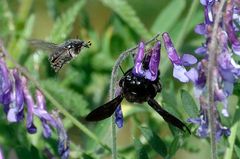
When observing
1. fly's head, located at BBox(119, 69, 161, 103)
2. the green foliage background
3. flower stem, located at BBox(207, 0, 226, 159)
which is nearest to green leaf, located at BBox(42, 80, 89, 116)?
the green foliage background

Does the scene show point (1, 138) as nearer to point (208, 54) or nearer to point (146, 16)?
point (208, 54)

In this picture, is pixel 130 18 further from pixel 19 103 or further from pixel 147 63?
pixel 147 63

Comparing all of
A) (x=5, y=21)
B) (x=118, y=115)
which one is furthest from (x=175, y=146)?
(x=5, y=21)

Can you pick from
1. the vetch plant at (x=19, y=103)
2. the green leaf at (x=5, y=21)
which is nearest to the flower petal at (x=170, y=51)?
the vetch plant at (x=19, y=103)

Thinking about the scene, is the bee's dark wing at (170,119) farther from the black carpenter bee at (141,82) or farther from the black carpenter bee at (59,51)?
the black carpenter bee at (59,51)

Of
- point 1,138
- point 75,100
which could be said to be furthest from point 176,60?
point 1,138

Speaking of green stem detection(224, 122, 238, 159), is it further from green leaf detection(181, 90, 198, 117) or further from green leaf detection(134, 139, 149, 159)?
green leaf detection(134, 139, 149, 159)

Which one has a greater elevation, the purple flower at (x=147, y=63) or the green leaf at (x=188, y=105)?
the purple flower at (x=147, y=63)
